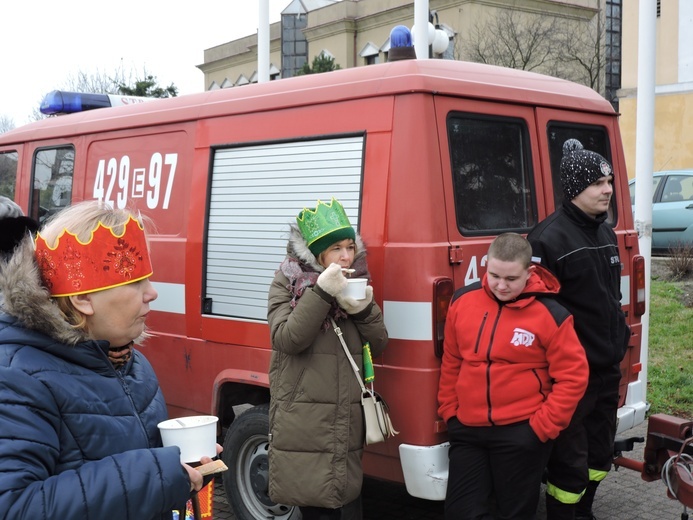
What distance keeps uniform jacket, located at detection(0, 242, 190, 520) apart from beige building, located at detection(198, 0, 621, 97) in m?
22.1

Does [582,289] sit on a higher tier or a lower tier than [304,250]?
lower

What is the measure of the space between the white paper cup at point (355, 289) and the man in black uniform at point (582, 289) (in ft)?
3.50

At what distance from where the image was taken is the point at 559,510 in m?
4.40

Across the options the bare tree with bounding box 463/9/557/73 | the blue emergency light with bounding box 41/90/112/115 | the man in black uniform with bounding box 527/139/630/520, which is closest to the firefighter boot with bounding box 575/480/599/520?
the man in black uniform with bounding box 527/139/630/520

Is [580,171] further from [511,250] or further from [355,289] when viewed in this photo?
[355,289]

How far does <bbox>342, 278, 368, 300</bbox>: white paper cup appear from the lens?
380cm

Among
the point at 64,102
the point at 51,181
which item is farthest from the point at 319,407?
the point at 64,102

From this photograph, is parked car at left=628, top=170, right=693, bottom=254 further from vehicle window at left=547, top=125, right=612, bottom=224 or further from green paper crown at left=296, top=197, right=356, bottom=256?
green paper crown at left=296, top=197, right=356, bottom=256

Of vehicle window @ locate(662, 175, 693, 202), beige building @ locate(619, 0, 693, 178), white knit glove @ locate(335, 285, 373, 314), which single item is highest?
beige building @ locate(619, 0, 693, 178)

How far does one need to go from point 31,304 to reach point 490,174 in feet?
9.59

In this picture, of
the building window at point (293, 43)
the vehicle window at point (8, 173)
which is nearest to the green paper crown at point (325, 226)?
the vehicle window at point (8, 173)

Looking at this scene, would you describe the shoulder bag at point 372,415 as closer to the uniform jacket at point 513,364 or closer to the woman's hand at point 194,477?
the uniform jacket at point 513,364

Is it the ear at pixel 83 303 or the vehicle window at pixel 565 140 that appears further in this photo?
the vehicle window at pixel 565 140

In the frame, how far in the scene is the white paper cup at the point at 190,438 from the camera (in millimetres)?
2170
